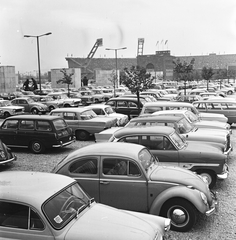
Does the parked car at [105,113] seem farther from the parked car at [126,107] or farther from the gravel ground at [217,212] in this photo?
the gravel ground at [217,212]

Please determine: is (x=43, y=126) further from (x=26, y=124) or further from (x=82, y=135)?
(x=82, y=135)

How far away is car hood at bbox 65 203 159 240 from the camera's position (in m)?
3.96

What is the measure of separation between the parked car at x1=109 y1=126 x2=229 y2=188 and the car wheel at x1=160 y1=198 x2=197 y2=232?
2067mm

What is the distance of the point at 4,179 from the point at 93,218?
136 cm

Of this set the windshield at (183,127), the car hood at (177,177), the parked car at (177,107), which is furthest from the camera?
the parked car at (177,107)

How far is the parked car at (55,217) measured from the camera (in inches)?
159

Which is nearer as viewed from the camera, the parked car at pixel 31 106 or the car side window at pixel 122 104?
the car side window at pixel 122 104

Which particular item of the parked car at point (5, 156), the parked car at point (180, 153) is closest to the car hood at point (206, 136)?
the parked car at point (180, 153)

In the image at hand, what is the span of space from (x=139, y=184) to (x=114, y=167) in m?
0.56

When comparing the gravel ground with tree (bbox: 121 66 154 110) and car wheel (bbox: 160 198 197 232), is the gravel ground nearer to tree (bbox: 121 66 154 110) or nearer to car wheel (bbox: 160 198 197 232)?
car wheel (bbox: 160 198 197 232)

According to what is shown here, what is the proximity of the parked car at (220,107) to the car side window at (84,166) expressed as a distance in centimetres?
1321

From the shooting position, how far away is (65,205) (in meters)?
4.42

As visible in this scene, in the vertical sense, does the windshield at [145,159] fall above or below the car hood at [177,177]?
above

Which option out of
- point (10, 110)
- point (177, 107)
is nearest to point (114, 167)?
point (177, 107)
